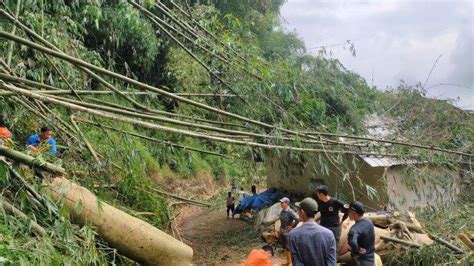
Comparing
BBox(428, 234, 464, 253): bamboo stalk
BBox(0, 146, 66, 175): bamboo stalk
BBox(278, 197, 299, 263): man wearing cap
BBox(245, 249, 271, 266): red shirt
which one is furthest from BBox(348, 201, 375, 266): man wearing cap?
BBox(0, 146, 66, 175): bamboo stalk

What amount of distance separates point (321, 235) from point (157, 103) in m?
4.87

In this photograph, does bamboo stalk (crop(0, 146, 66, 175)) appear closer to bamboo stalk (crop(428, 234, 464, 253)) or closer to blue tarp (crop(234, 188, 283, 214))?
bamboo stalk (crop(428, 234, 464, 253))

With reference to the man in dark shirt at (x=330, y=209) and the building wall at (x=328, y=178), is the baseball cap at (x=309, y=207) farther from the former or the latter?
the building wall at (x=328, y=178)

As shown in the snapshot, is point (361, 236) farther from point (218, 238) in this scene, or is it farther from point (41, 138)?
point (218, 238)

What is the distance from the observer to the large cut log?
4285 millimetres

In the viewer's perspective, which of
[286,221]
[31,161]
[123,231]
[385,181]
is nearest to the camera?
[31,161]

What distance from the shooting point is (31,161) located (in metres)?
3.38

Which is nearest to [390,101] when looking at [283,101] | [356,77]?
[356,77]

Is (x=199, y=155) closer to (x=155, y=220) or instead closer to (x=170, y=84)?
(x=170, y=84)

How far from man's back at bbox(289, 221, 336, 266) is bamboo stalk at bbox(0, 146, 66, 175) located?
6.47 ft

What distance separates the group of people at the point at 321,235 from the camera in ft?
13.1

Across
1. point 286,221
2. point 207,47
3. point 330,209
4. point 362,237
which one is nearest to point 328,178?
point 286,221

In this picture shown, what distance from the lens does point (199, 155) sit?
1488cm

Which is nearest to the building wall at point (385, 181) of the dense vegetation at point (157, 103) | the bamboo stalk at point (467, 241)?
the dense vegetation at point (157, 103)
